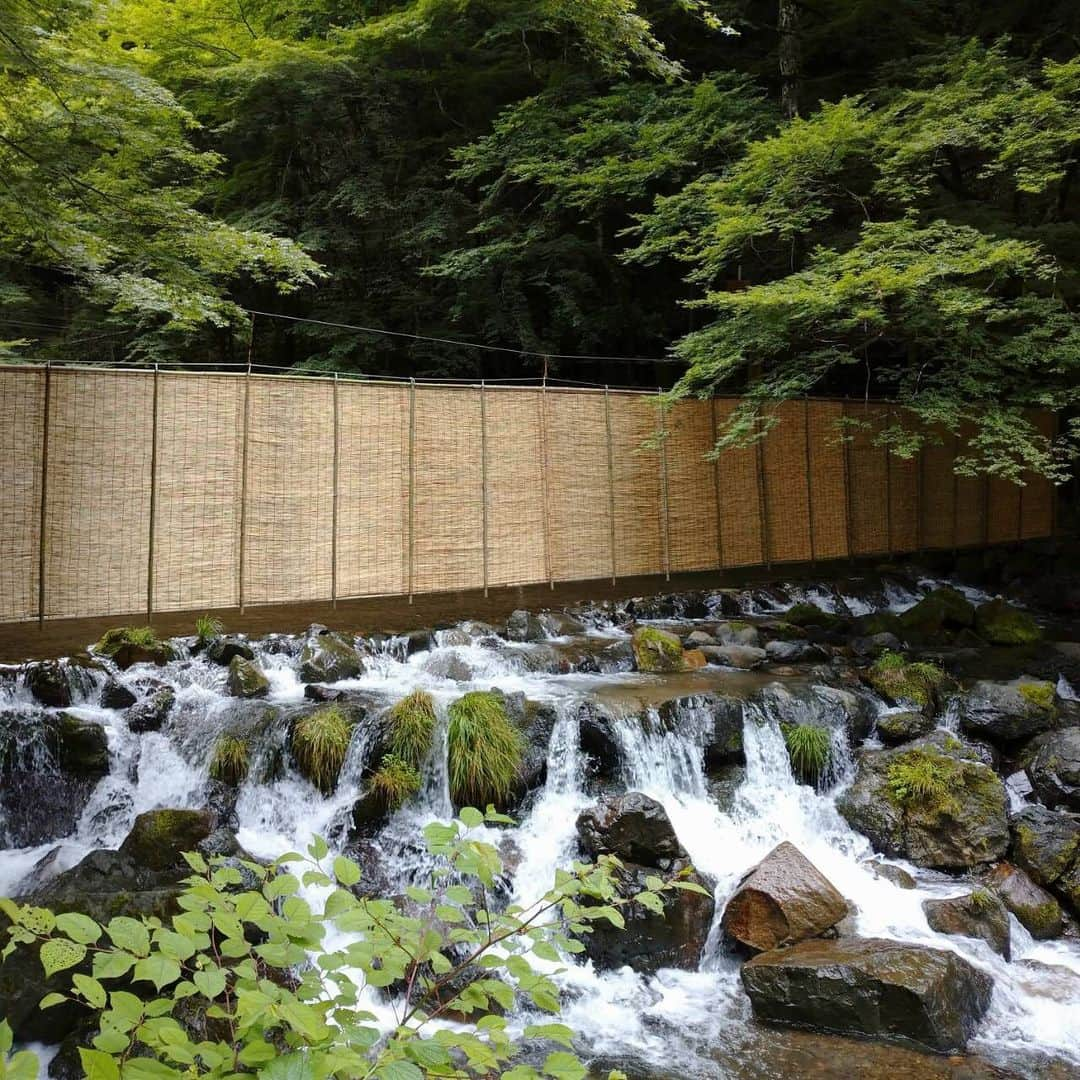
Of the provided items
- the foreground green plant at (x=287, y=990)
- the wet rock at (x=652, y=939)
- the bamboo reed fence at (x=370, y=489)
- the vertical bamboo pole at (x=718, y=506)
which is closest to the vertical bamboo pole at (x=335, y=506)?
the bamboo reed fence at (x=370, y=489)

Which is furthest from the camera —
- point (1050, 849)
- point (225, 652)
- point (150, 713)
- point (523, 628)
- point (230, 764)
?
point (523, 628)

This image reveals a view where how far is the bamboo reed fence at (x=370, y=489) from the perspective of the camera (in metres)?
6.46

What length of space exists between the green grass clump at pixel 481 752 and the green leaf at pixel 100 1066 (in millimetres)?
4359

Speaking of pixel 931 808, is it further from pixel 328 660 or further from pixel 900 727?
pixel 328 660

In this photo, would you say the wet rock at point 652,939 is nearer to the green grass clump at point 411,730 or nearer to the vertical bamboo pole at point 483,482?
the green grass clump at point 411,730

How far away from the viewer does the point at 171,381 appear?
691 cm

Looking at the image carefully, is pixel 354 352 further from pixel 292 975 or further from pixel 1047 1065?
pixel 1047 1065

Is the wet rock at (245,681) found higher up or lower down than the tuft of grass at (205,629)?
lower down

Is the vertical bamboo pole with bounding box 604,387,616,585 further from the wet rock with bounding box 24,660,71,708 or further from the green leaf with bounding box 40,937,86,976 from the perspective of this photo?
the green leaf with bounding box 40,937,86,976

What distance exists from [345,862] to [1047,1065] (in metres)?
4.14

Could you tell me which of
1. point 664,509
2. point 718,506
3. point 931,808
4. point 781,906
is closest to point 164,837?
point 781,906

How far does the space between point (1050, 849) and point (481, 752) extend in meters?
3.77

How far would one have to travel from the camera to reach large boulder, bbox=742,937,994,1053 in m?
4.04

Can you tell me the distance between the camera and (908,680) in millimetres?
7492
